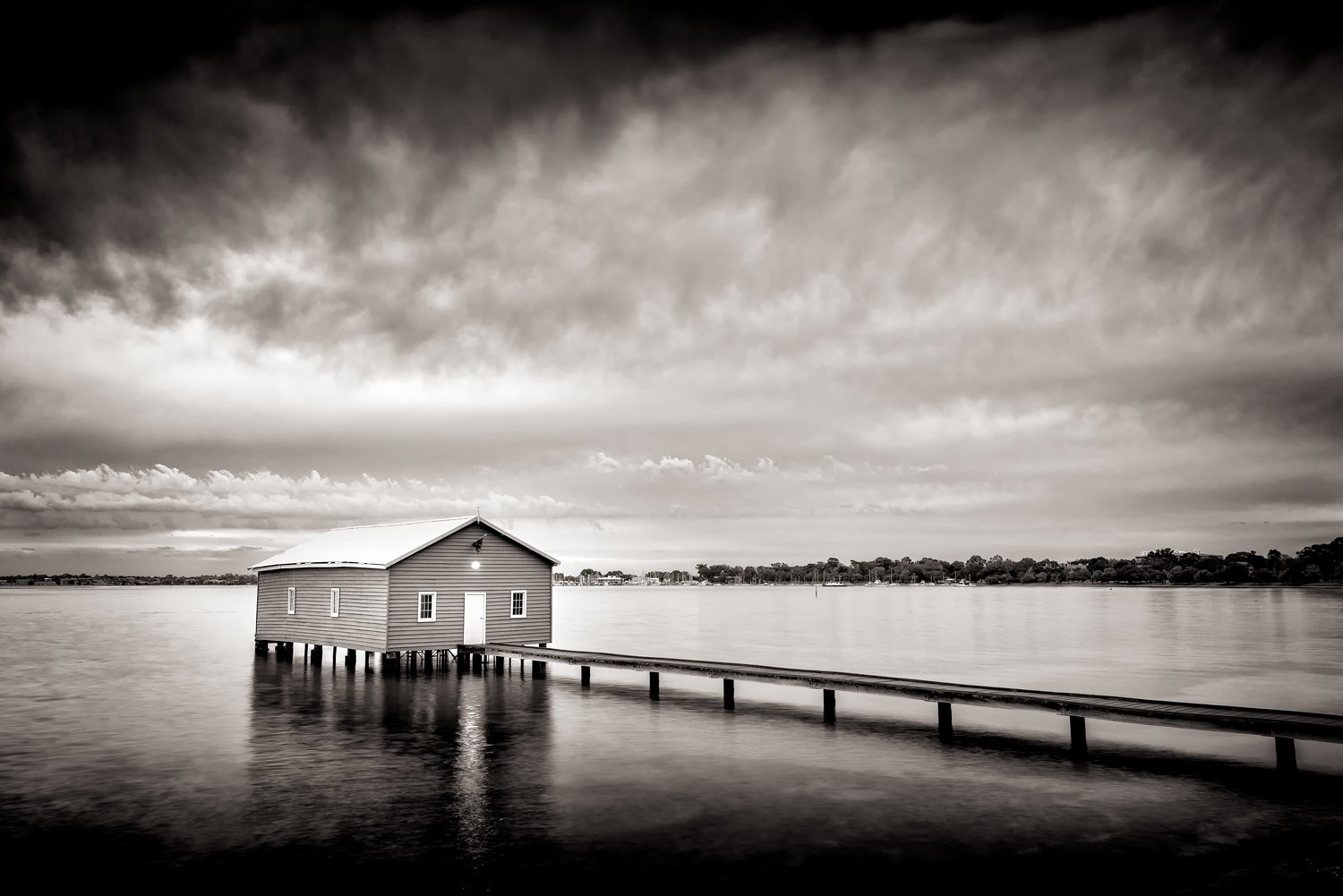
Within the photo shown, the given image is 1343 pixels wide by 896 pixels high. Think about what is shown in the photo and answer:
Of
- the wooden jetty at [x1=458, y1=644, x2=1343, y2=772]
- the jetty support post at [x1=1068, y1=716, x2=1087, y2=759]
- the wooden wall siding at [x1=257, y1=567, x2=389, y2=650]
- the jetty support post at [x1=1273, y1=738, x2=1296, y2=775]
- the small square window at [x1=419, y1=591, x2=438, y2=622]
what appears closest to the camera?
the wooden jetty at [x1=458, y1=644, x2=1343, y2=772]

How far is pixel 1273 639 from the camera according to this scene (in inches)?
2516

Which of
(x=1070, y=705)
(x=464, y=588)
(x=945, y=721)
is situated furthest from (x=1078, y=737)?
(x=464, y=588)

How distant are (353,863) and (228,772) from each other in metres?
7.65

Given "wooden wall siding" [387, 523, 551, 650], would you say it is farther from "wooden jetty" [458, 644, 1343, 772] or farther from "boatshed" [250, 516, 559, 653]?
"wooden jetty" [458, 644, 1343, 772]

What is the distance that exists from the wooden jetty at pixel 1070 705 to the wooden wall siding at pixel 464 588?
8052mm

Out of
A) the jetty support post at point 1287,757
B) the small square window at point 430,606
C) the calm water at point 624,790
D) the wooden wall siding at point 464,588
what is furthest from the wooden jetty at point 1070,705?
the small square window at point 430,606

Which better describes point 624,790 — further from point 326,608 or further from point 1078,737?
point 326,608

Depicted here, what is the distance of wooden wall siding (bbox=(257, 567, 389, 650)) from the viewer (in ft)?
108

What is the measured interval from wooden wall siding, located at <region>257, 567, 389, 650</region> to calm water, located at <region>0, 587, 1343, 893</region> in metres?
1.91

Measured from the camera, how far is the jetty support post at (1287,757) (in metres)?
16.7

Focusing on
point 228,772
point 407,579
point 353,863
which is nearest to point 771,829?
point 353,863

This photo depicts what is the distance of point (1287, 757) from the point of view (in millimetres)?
16828

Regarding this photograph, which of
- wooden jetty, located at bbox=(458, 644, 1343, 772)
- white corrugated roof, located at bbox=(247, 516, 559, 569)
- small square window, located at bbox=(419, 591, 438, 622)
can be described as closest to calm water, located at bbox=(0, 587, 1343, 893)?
wooden jetty, located at bbox=(458, 644, 1343, 772)

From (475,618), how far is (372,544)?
5.34 meters
